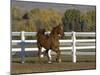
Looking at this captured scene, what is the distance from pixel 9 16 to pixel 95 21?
132 centimetres

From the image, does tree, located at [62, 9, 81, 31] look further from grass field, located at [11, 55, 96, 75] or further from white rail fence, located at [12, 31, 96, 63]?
grass field, located at [11, 55, 96, 75]

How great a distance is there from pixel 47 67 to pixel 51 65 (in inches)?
2.6

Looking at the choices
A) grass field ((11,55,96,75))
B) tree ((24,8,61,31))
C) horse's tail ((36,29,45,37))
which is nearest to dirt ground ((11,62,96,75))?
grass field ((11,55,96,75))

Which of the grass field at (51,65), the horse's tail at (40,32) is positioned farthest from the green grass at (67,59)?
the horse's tail at (40,32)

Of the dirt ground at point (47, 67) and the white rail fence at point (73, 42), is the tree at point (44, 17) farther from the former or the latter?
the dirt ground at point (47, 67)

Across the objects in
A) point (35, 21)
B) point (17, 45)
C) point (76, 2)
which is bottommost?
point (17, 45)

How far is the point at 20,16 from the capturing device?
11.6ft

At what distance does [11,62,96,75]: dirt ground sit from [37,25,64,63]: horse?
90 millimetres

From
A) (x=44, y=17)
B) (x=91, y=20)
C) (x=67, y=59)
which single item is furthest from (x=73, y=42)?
(x=44, y=17)

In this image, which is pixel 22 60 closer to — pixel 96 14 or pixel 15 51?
pixel 15 51

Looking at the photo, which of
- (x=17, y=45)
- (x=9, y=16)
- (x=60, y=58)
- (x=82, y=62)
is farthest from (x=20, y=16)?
(x=82, y=62)

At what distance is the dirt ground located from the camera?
3.53 meters

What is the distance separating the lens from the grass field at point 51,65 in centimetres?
354

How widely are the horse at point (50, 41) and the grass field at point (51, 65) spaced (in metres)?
0.08
